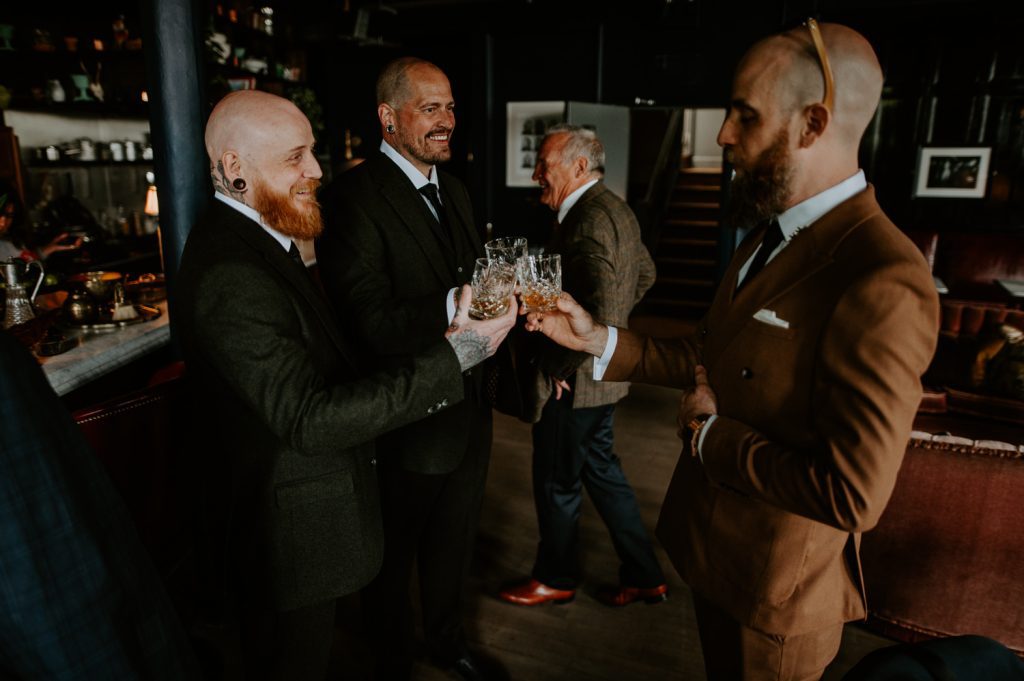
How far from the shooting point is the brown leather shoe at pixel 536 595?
9.29 feet

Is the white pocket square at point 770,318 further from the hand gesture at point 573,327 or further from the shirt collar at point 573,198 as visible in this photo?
the shirt collar at point 573,198

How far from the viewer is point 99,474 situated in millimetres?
894

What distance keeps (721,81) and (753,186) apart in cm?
656

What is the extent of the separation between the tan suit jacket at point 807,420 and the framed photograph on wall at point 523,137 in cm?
691

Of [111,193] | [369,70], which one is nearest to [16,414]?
[111,193]

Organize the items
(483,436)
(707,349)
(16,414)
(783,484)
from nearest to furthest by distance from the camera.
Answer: (16,414) < (783,484) < (707,349) < (483,436)

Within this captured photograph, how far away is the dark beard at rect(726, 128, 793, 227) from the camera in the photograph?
129cm

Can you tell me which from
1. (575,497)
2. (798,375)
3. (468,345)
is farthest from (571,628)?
(798,375)

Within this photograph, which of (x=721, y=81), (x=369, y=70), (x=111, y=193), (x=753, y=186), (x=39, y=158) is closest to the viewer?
(x=753, y=186)

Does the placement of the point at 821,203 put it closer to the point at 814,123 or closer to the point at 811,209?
the point at 811,209

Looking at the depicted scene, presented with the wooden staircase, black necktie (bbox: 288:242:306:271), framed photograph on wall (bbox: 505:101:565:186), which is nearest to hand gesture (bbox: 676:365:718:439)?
black necktie (bbox: 288:242:306:271)

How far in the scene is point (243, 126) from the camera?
1549 millimetres

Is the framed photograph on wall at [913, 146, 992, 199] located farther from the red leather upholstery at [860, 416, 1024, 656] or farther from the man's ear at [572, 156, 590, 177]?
the man's ear at [572, 156, 590, 177]

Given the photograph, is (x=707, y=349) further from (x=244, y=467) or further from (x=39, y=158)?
(x=39, y=158)
